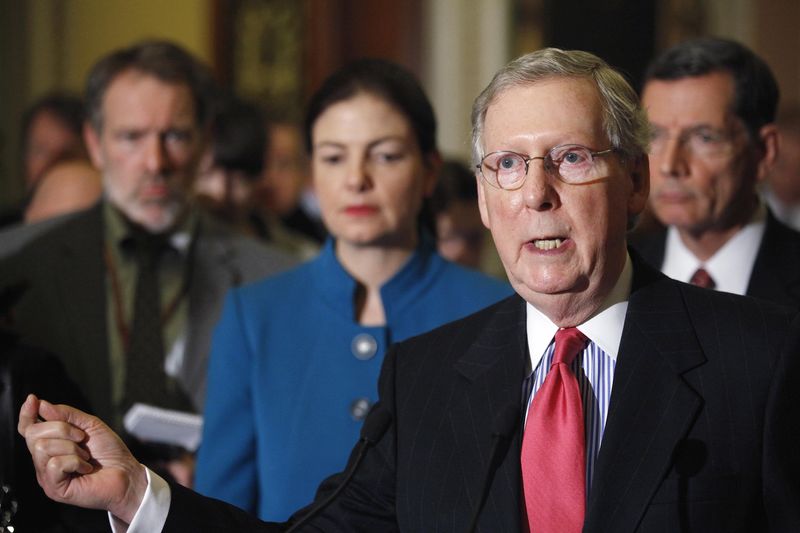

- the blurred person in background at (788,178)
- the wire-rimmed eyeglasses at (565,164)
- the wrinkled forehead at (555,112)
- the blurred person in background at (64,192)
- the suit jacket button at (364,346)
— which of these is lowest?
the blurred person in background at (788,178)

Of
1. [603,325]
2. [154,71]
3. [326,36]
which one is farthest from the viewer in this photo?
[326,36]

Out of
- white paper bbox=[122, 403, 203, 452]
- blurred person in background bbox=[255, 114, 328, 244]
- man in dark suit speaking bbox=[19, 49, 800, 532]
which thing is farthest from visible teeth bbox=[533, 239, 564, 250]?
blurred person in background bbox=[255, 114, 328, 244]

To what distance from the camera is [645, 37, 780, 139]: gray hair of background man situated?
11.7 feet

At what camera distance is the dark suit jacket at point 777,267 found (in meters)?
3.33

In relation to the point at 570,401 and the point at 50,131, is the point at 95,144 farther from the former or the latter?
the point at 570,401

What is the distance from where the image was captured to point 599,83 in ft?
7.72

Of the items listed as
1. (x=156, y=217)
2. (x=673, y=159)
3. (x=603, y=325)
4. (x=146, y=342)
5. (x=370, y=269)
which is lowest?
(x=146, y=342)

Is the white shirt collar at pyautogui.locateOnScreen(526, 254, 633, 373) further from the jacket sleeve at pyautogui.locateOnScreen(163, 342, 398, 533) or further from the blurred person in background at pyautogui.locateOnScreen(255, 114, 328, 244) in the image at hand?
the blurred person in background at pyautogui.locateOnScreen(255, 114, 328, 244)

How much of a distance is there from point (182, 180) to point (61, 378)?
1467 millimetres

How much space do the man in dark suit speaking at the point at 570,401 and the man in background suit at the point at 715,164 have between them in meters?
1.08

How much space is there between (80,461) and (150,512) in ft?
0.58

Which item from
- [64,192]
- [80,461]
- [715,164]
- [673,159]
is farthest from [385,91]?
[64,192]

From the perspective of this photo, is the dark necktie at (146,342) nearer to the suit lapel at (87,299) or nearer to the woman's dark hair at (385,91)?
the suit lapel at (87,299)

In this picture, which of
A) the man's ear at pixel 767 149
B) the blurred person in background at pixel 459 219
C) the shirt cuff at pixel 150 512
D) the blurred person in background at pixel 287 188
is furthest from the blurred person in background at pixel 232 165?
the shirt cuff at pixel 150 512
